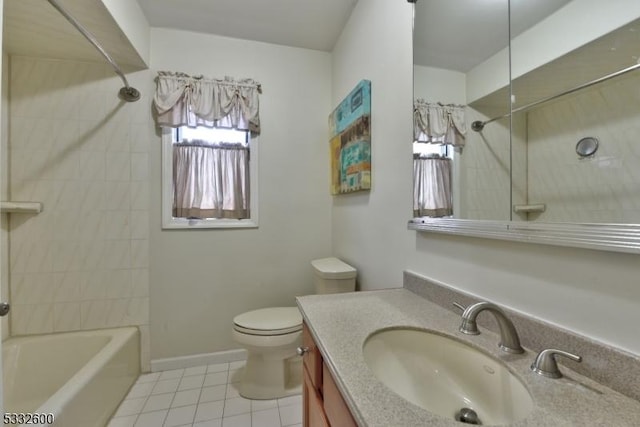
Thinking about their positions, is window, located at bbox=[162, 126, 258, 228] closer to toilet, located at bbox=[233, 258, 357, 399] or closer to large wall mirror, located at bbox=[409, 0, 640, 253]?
toilet, located at bbox=[233, 258, 357, 399]

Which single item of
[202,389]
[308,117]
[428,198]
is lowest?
[202,389]

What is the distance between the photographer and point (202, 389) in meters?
1.83

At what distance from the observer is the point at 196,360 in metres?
2.10

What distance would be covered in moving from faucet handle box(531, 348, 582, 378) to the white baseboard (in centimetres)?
205

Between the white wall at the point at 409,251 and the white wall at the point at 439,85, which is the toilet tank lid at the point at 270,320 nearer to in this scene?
the white wall at the point at 409,251

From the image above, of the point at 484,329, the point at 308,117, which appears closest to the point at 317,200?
the point at 308,117

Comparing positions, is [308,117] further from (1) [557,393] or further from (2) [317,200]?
(1) [557,393]

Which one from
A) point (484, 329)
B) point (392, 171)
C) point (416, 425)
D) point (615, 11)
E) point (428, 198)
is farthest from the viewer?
point (392, 171)

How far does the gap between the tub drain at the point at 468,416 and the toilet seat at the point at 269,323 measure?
1160 millimetres

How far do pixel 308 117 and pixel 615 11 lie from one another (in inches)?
76.4

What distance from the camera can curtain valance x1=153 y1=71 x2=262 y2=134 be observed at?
1.99 metres

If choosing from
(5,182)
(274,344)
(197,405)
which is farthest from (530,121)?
(5,182)

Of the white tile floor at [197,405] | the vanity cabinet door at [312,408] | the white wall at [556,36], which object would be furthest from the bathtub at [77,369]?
the white wall at [556,36]

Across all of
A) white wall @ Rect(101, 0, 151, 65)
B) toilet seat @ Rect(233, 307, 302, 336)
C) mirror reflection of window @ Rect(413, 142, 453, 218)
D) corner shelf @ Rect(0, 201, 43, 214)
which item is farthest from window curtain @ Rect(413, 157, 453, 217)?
corner shelf @ Rect(0, 201, 43, 214)
